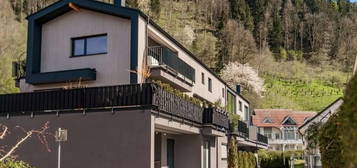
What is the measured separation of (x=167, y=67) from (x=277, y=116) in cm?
5454

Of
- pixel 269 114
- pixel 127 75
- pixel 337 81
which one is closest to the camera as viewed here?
pixel 127 75

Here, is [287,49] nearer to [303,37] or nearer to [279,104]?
[303,37]

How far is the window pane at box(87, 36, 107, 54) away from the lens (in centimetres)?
1997

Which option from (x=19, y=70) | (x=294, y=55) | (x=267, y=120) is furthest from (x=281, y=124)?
(x=19, y=70)

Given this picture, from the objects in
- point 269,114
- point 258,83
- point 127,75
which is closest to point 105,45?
point 127,75

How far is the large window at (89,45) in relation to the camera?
20.0 m

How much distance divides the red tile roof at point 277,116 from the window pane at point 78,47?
52.3 m

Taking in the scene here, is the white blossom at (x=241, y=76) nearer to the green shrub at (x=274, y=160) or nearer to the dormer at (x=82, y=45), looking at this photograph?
the green shrub at (x=274, y=160)

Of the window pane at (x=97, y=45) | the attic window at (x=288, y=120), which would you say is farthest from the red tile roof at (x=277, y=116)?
the window pane at (x=97, y=45)

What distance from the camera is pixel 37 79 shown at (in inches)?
801

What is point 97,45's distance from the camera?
20.2m

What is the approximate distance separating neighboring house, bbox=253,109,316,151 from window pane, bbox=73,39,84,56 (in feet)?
169

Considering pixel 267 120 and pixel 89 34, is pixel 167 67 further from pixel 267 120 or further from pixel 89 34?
pixel 267 120

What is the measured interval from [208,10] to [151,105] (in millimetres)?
85628
